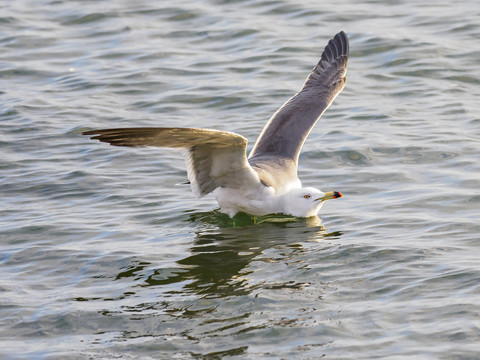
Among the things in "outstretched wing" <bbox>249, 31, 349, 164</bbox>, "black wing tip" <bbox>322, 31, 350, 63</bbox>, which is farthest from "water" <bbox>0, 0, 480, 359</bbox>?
"black wing tip" <bbox>322, 31, 350, 63</bbox>

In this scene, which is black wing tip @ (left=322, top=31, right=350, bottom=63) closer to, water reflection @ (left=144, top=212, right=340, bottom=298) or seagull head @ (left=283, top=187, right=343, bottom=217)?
seagull head @ (left=283, top=187, right=343, bottom=217)

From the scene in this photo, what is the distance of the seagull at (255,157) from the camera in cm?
792

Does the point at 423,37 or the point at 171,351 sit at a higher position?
the point at 423,37

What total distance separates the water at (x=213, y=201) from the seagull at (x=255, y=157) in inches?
10.0

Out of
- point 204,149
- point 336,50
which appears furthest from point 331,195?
point 336,50

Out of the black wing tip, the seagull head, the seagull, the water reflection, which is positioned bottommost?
the water reflection

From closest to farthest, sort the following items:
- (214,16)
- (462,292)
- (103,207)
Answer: (462,292) → (103,207) → (214,16)

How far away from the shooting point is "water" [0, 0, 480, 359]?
6.74 m

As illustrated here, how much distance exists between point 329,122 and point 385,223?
3.55 meters

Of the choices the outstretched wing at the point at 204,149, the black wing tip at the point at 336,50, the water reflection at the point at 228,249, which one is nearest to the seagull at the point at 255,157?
the outstretched wing at the point at 204,149

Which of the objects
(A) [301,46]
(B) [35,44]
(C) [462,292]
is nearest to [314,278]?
(C) [462,292]

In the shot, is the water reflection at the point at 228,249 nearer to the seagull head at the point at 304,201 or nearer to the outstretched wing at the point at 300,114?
the seagull head at the point at 304,201

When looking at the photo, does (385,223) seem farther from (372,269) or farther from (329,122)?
(329,122)

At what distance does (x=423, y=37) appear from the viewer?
50.4 ft
